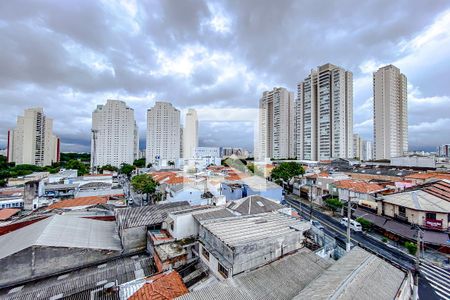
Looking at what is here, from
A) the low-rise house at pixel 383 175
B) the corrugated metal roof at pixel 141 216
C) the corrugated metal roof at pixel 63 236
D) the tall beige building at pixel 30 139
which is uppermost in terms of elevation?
the tall beige building at pixel 30 139

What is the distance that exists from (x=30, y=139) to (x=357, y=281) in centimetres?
10235

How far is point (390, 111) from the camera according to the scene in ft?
220

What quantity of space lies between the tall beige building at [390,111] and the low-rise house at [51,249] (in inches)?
3242

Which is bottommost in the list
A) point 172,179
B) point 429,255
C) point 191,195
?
point 429,255

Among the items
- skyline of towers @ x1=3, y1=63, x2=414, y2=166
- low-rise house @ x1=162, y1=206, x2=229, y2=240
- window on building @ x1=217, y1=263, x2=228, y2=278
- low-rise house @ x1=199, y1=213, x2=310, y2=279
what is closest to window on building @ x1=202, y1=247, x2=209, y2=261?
low-rise house @ x1=199, y1=213, x2=310, y2=279

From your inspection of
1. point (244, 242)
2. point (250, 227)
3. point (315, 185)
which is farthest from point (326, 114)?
point (244, 242)

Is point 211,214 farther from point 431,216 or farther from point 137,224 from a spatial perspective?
point 431,216

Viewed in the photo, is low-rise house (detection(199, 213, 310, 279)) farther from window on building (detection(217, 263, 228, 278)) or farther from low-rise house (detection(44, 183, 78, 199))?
low-rise house (detection(44, 183, 78, 199))

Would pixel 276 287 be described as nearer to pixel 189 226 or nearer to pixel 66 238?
pixel 189 226

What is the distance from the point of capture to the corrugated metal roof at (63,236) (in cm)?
1278

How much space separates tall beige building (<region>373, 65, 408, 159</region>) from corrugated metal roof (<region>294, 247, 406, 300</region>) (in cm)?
7566

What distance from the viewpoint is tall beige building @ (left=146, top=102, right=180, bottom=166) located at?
9106cm

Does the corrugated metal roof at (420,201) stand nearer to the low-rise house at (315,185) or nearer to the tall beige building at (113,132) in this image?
the low-rise house at (315,185)

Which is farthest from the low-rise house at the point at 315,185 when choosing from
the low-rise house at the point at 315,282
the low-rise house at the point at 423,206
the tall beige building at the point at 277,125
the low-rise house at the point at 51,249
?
the tall beige building at the point at 277,125
